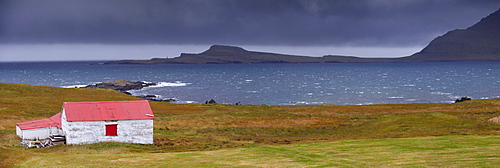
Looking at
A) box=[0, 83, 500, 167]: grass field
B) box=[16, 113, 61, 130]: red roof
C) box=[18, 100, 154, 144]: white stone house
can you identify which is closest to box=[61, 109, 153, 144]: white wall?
box=[18, 100, 154, 144]: white stone house

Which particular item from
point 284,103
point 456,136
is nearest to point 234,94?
point 284,103

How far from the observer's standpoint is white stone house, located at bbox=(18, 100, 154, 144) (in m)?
45.0

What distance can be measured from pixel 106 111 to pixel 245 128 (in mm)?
18967

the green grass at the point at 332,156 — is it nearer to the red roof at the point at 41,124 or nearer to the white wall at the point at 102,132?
the white wall at the point at 102,132

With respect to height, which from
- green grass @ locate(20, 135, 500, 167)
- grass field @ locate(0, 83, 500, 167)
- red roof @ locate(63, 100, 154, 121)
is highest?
red roof @ locate(63, 100, 154, 121)

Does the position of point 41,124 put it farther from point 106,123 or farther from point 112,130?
point 112,130

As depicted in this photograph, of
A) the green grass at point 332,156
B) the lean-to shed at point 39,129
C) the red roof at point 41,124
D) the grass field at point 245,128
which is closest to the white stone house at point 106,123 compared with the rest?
the grass field at point 245,128

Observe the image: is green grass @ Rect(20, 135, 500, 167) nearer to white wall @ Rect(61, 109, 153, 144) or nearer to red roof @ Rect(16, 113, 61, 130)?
white wall @ Rect(61, 109, 153, 144)

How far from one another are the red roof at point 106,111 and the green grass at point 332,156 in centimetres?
655

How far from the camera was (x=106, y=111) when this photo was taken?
153 feet

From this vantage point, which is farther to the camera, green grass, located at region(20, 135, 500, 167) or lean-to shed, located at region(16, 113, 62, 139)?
lean-to shed, located at region(16, 113, 62, 139)

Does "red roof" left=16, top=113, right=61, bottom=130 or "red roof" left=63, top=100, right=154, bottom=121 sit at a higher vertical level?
"red roof" left=63, top=100, right=154, bottom=121

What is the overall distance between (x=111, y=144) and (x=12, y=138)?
11270 millimetres

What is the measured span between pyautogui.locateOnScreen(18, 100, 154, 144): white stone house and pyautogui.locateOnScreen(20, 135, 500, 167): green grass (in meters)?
5.73
